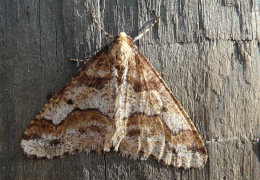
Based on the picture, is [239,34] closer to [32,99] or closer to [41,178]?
[32,99]

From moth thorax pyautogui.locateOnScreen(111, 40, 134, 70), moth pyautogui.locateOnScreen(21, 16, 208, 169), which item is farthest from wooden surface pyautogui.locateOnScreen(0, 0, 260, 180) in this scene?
moth thorax pyautogui.locateOnScreen(111, 40, 134, 70)

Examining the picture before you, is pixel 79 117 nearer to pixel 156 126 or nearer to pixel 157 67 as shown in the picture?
pixel 156 126

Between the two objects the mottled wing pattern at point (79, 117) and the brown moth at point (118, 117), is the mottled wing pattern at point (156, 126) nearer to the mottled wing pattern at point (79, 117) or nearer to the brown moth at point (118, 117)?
the brown moth at point (118, 117)

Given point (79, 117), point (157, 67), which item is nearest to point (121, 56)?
point (157, 67)

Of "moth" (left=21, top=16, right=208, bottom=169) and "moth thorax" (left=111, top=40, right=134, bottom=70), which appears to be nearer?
"moth" (left=21, top=16, right=208, bottom=169)

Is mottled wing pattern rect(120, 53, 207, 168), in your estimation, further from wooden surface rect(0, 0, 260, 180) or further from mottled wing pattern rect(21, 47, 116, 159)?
mottled wing pattern rect(21, 47, 116, 159)

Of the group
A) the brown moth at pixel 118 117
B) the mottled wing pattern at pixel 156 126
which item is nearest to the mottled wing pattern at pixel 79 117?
the brown moth at pixel 118 117
